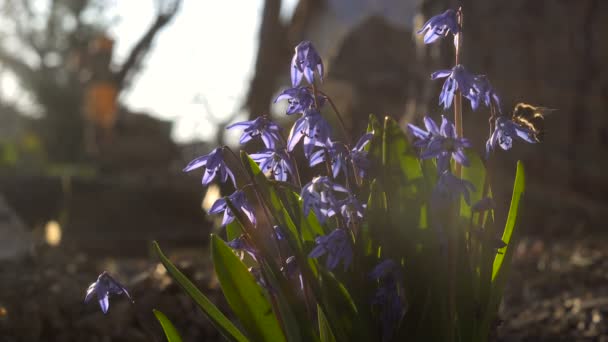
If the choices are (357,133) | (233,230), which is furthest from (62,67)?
(233,230)

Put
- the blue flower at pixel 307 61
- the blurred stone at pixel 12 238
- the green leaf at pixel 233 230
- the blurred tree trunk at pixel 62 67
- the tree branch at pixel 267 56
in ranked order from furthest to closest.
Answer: the blurred tree trunk at pixel 62 67 → the tree branch at pixel 267 56 → the blurred stone at pixel 12 238 → the green leaf at pixel 233 230 → the blue flower at pixel 307 61

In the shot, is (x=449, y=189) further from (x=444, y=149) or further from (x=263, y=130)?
(x=263, y=130)

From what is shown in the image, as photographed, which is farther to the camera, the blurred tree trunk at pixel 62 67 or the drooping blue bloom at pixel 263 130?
the blurred tree trunk at pixel 62 67

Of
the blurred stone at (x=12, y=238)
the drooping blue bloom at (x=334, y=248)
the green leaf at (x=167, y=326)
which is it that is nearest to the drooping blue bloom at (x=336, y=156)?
the drooping blue bloom at (x=334, y=248)

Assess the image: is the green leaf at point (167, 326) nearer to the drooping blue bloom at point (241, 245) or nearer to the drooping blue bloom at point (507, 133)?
the drooping blue bloom at point (241, 245)

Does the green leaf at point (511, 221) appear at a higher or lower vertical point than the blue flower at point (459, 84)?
lower

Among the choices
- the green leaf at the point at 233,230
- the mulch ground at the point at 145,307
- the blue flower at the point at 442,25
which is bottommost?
the mulch ground at the point at 145,307

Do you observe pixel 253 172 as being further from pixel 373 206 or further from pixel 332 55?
pixel 332 55
